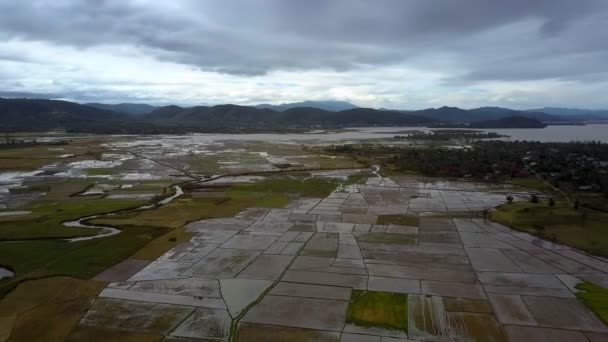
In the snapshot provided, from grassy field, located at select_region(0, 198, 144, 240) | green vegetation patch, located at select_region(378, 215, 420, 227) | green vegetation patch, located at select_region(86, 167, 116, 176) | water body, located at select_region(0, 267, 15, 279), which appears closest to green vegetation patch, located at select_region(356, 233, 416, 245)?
green vegetation patch, located at select_region(378, 215, 420, 227)

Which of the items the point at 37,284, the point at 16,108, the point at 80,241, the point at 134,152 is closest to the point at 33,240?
the point at 80,241

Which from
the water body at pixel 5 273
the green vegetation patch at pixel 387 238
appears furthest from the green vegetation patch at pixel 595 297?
the water body at pixel 5 273

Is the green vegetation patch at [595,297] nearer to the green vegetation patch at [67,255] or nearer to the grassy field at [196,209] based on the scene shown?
the green vegetation patch at [67,255]

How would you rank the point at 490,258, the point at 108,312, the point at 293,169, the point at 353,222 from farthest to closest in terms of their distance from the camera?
the point at 293,169 < the point at 353,222 < the point at 490,258 < the point at 108,312

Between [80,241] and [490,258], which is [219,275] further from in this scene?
[490,258]

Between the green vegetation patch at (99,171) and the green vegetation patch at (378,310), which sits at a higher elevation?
the green vegetation patch at (378,310)
